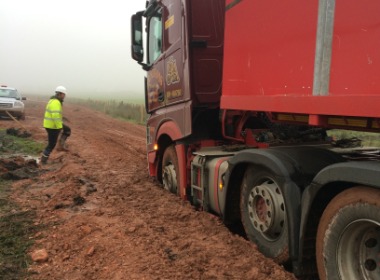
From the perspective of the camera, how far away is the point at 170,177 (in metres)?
6.23

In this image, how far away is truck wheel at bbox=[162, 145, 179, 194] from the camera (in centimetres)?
603

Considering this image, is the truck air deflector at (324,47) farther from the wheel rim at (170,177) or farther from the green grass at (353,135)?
the wheel rim at (170,177)

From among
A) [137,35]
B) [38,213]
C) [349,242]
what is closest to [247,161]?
[349,242]

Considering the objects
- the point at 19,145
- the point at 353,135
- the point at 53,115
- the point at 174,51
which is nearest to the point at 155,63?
the point at 174,51

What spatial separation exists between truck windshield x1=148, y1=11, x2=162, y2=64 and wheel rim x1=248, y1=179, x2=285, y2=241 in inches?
132

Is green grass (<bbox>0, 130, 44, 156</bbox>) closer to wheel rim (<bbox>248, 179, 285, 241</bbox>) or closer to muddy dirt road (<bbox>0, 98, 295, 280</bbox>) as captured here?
muddy dirt road (<bbox>0, 98, 295, 280</bbox>)

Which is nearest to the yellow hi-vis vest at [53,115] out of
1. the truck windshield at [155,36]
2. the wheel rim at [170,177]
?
the truck windshield at [155,36]

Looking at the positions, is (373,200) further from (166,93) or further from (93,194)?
(93,194)

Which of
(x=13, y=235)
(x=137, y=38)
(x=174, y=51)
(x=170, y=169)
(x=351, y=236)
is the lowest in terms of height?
(x=13, y=235)

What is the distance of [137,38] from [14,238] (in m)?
3.76

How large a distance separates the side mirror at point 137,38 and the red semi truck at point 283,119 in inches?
29.9

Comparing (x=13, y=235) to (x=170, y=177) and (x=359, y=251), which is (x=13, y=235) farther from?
(x=359, y=251)

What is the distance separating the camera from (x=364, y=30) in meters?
2.26

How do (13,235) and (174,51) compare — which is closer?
(13,235)
